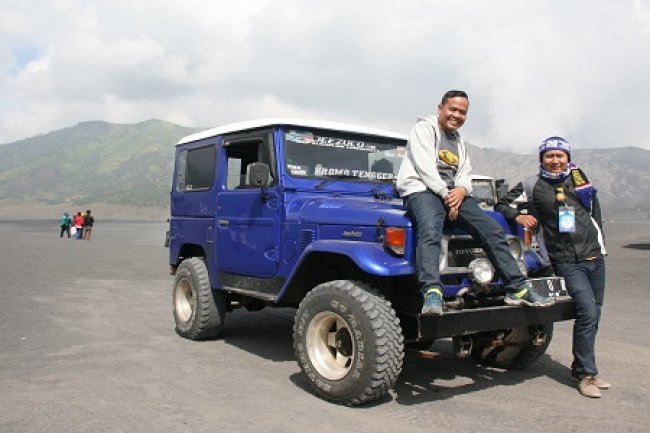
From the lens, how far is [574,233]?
16.4 feet

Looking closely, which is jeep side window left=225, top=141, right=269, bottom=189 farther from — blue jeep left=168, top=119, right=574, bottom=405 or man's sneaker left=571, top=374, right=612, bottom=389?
man's sneaker left=571, top=374, right=612, bottom=389

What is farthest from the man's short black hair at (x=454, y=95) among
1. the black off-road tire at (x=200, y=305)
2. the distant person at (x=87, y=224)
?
the distant person at (x=87, y=224)

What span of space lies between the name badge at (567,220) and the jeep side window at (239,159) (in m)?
2.86

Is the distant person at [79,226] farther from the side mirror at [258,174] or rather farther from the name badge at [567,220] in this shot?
the name badge at [567,220]

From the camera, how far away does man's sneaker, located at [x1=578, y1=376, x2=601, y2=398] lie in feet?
15.7

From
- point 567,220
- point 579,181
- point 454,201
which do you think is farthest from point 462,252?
point 579,181

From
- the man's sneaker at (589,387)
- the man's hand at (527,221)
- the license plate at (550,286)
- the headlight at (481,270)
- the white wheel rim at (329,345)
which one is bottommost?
the man's sneaker at (589,387)

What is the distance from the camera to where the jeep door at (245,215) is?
5.62m

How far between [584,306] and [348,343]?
1.97 m

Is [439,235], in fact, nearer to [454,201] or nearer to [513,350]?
[454,201]

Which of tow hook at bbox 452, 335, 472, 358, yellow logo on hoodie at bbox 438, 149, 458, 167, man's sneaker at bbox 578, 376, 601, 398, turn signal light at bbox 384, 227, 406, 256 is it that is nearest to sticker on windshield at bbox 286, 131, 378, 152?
yellow logo on hoodie at bbox 438, 149, 458, 167

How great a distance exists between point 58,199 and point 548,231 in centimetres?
17314

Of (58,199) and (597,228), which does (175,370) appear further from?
(58,199)

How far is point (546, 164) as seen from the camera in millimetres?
5086
